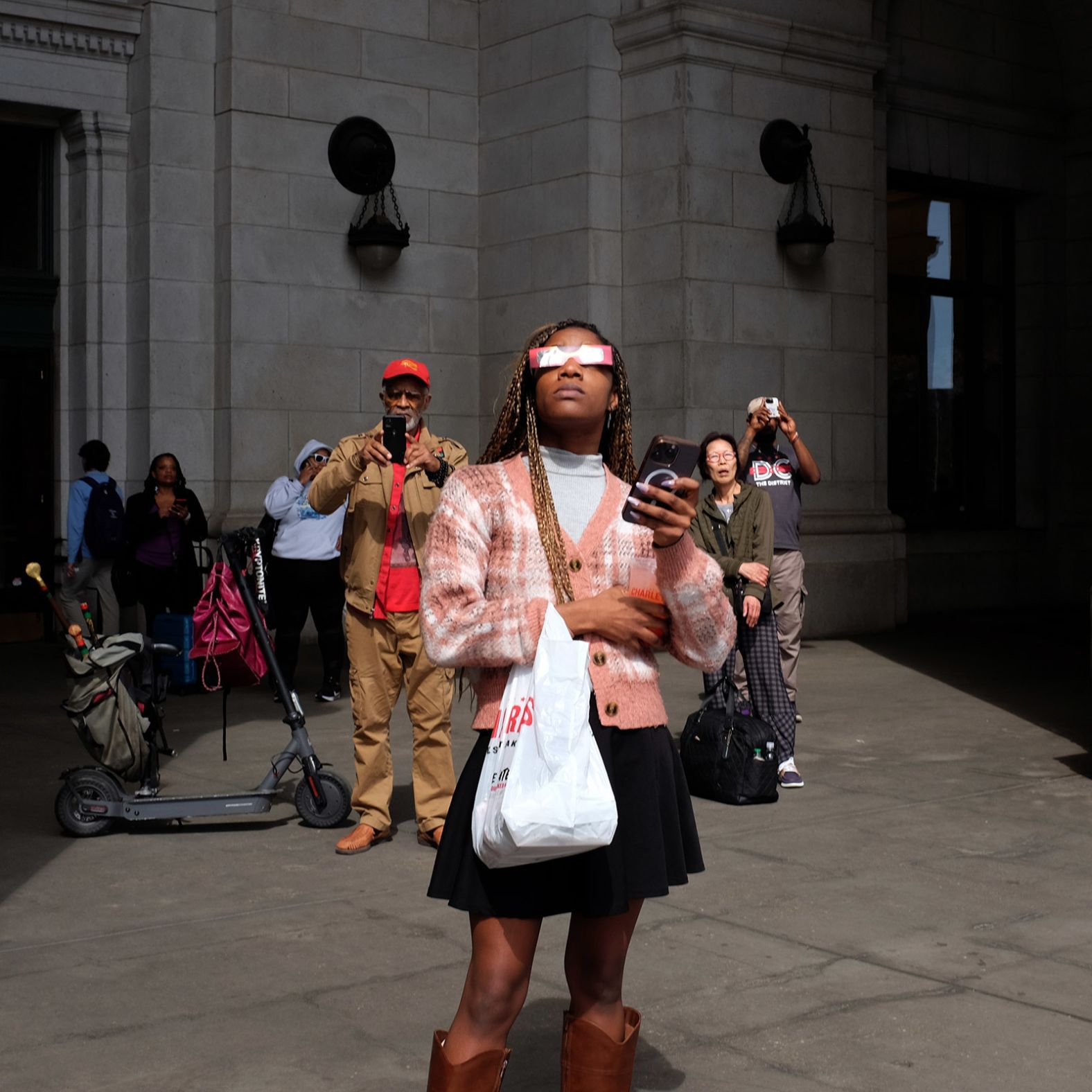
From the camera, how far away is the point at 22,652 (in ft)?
46.2

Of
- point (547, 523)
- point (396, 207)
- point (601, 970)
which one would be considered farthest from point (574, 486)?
point (396, 207)

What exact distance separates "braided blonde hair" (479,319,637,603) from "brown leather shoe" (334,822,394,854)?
350 cm

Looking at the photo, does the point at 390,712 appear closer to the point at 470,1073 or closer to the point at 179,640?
the point at 179,640

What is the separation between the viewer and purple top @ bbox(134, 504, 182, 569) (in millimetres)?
11938

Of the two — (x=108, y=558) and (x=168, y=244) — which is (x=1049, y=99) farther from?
(x=108, y=558)

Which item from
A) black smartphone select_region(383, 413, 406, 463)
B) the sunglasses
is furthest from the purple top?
the sunglasses

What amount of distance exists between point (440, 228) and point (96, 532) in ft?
15.9

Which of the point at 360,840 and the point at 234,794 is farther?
the point at 234,794

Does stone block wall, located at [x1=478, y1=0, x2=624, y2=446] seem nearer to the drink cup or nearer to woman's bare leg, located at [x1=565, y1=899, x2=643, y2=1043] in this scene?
the drink cup

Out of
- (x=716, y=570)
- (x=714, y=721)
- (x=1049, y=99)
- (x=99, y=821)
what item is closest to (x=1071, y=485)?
(x=1049, y=99)

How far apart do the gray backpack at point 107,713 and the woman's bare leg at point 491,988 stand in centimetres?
414

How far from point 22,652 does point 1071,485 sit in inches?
460

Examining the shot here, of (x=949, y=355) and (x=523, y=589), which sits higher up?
(x=949, y=355)

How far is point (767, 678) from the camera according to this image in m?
8.41
